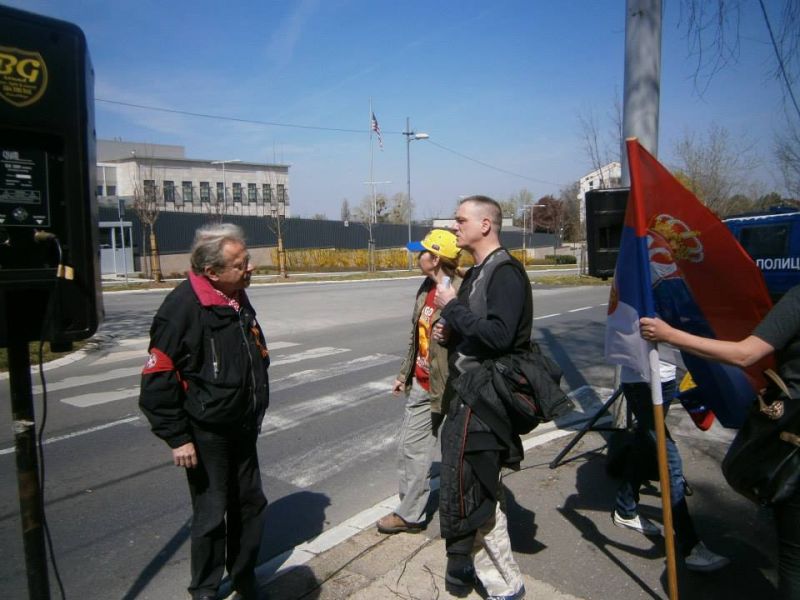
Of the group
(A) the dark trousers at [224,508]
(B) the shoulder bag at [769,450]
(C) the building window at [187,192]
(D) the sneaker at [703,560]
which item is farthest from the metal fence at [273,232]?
(B) the shoulder bag at [769,450]

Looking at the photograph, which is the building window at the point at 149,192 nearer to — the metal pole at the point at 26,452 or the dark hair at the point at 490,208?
the dark hair at the point at 490,208

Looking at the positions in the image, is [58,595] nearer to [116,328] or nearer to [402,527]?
[402,527]

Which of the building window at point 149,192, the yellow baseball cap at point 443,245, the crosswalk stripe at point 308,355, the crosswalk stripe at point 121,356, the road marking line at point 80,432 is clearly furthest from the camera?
the building window at point 149,192

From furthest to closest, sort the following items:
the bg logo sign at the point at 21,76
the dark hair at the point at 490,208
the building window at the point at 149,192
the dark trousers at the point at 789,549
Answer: the building window at the point at 149,192 → the dark hair at the point at 490,208 → the dark trousers at the point at 789,549 → the bg logo sign at the point at 21,76

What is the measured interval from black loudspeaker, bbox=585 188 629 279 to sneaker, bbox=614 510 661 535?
1.73 meters

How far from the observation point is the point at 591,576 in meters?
3.21

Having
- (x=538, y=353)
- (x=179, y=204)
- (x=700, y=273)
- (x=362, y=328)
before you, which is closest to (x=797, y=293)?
(x=700, y=273)

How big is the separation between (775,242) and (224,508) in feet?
23.2

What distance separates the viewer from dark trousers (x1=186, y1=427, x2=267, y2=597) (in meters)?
2.88

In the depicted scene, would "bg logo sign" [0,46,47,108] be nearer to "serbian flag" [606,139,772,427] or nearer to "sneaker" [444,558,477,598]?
"serbian flag" [606,139,772,427]

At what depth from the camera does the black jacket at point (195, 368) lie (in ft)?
8.96

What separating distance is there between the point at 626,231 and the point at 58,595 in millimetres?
3594

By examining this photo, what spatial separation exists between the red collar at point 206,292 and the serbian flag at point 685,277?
1940 mm

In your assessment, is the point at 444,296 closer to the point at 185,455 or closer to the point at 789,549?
the point at 185,455
